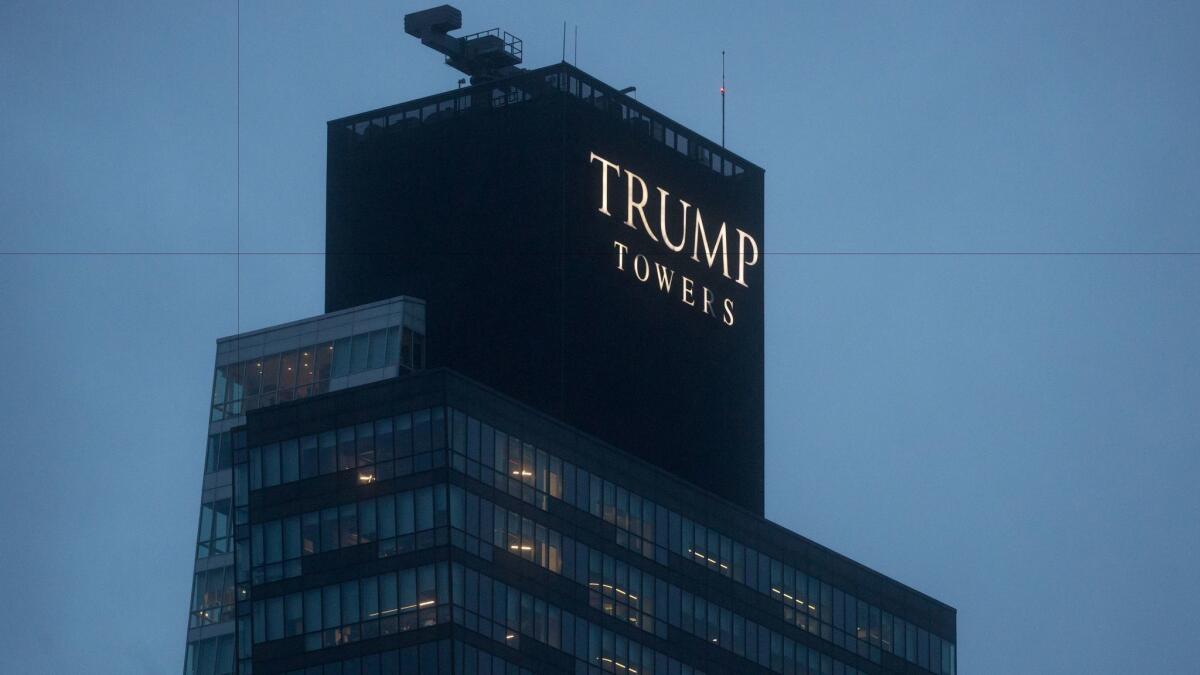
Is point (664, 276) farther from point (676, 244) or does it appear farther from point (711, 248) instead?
point (711, 248)

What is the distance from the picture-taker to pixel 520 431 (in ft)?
538

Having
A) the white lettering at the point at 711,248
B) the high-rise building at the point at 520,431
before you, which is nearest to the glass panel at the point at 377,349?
the high-rise building at the point at 520,431

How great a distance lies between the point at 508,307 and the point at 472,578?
2275 centimetres

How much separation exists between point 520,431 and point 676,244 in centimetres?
2696

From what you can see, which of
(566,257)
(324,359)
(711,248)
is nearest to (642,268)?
(566,257)

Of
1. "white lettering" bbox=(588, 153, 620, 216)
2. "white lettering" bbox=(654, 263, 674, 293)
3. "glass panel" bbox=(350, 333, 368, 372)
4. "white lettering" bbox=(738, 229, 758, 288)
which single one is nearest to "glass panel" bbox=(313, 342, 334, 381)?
"glass panel" bbox=(350, 333, 368, 372)

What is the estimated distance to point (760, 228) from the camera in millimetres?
197500

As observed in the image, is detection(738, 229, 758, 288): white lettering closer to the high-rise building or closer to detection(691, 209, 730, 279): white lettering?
the high-rise building

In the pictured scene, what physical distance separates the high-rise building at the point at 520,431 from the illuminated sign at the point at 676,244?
0.60 feet

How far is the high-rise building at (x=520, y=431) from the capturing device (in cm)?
16000

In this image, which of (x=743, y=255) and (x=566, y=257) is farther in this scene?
(x=743, y=255)

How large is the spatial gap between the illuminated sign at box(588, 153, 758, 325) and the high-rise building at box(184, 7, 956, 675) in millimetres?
184

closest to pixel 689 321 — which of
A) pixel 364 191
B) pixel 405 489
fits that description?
pixel 364 191

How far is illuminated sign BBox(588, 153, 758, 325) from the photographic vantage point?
598 ft
